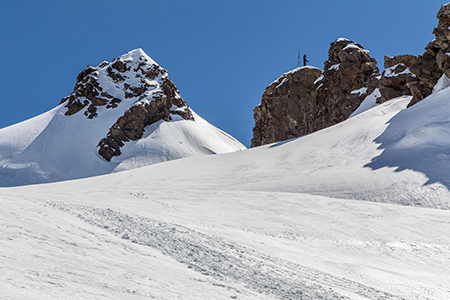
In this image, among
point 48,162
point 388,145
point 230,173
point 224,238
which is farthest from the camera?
point 48,162

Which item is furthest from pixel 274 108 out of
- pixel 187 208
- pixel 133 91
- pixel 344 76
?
pixel 187 208

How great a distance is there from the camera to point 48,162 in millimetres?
74062

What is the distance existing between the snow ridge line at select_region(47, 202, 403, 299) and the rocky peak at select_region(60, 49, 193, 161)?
74446 millimetres

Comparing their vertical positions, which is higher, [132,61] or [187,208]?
[132,61]

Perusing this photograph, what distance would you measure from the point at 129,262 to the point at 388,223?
8.45 metres

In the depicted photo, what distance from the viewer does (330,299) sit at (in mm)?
4699

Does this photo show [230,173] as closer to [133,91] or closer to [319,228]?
[319,228]

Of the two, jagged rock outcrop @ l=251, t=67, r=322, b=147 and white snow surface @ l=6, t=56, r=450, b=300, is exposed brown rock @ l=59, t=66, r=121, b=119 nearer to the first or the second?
jagged rock outcrop @ l=251, t=67, r=322, b=147

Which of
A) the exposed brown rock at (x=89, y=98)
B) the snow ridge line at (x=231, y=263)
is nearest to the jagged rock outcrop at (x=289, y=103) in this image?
the exposed brown rock at (x=89, y=98)

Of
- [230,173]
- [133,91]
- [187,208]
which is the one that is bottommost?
[187,208]

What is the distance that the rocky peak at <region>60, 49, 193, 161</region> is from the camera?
275 ft

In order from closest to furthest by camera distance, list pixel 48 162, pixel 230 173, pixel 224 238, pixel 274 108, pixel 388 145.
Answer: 1. pixel 224 238
2. pixel 388 145
3. pixel 230 173
4. pixel 274 108
5. pixel 48 162

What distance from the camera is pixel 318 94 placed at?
55.2m

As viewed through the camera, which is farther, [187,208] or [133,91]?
[133,91]
